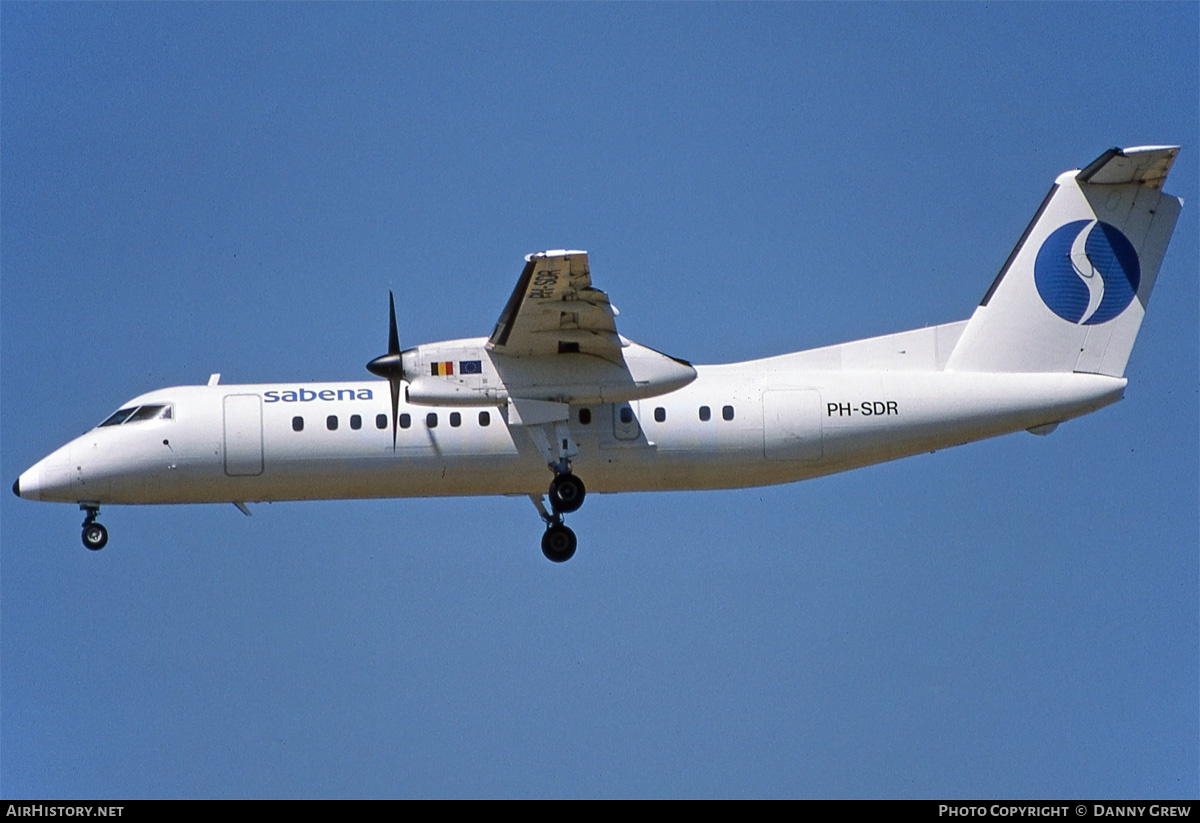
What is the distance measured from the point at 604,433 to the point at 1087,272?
23.0 ft

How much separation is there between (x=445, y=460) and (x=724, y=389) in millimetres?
3876

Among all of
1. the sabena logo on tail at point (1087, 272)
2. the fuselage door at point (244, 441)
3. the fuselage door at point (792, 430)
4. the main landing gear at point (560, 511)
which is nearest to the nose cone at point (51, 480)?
the fuselage door at point (244, 441)

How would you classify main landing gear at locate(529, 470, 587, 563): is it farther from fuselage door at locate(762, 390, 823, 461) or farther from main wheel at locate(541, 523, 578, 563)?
fuselage door at locate(762, 390, 823, 461)

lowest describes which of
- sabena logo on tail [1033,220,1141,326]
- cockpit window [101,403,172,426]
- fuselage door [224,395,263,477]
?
fuselage door [224,395,263,477]

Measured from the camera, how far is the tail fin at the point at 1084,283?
2152 centimetres

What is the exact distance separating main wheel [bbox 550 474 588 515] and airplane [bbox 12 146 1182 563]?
1.0 inches

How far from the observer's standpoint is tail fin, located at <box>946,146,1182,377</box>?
21516mm

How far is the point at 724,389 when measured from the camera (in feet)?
70.2

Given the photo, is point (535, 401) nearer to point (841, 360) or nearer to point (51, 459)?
point (841, 360)

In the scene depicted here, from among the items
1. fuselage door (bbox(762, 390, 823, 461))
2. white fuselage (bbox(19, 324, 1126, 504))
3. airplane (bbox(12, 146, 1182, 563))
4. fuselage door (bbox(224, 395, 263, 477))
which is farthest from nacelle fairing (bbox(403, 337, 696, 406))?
fuselage door (bbox(224, 395, 263, 477))

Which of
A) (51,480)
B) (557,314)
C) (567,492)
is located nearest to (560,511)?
(567,492)

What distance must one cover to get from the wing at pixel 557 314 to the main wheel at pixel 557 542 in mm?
2640

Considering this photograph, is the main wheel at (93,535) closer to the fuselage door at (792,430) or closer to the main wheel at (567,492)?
the main wheel at (567,492)
